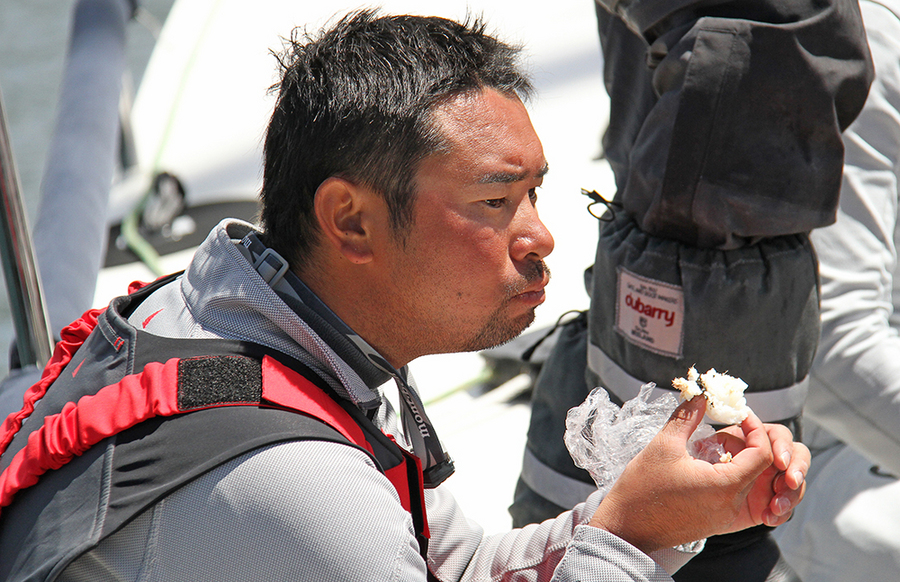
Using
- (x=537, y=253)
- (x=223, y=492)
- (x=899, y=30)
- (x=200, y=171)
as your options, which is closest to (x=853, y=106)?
(x=899, y=30)

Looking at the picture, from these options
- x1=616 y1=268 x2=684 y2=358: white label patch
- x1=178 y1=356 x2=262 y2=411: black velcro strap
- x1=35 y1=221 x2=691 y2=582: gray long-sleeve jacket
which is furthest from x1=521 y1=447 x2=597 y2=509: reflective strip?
x1=178 y1=356 x2=262 y2=411: black velcro strap

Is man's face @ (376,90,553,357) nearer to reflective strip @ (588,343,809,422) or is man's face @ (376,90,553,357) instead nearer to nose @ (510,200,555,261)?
nose @ (510,200,555,261)

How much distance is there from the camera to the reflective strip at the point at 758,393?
143 centimetres

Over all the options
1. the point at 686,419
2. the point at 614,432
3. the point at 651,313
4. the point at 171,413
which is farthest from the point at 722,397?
the point at 171,413

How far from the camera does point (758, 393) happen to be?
56.3 inches

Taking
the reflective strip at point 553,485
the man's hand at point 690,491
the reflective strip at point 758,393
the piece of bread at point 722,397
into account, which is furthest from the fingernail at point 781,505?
the reflective strip at point 553,485

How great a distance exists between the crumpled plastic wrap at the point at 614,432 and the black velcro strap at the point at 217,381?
516 millimetres

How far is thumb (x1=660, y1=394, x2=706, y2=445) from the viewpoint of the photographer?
1.10 m

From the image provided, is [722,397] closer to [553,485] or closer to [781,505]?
[781,505]

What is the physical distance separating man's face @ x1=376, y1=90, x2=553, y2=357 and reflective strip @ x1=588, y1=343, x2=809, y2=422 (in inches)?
13.3

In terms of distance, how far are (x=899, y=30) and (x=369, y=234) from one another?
3.57ft

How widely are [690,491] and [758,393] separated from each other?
435 millimetres

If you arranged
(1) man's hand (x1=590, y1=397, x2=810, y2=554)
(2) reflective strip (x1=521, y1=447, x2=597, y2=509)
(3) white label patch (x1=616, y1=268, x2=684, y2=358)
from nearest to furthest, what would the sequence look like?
1. (1) man's hand (x1=590, y1=397, x2=810, y2=554)
2. (3) white label patch (x1=616, y1=268, x2=684, y2=358)
3. (2) reflective strip (x1=521, y1=447, x2=597, y2=509)

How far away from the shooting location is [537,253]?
1.23 meters
